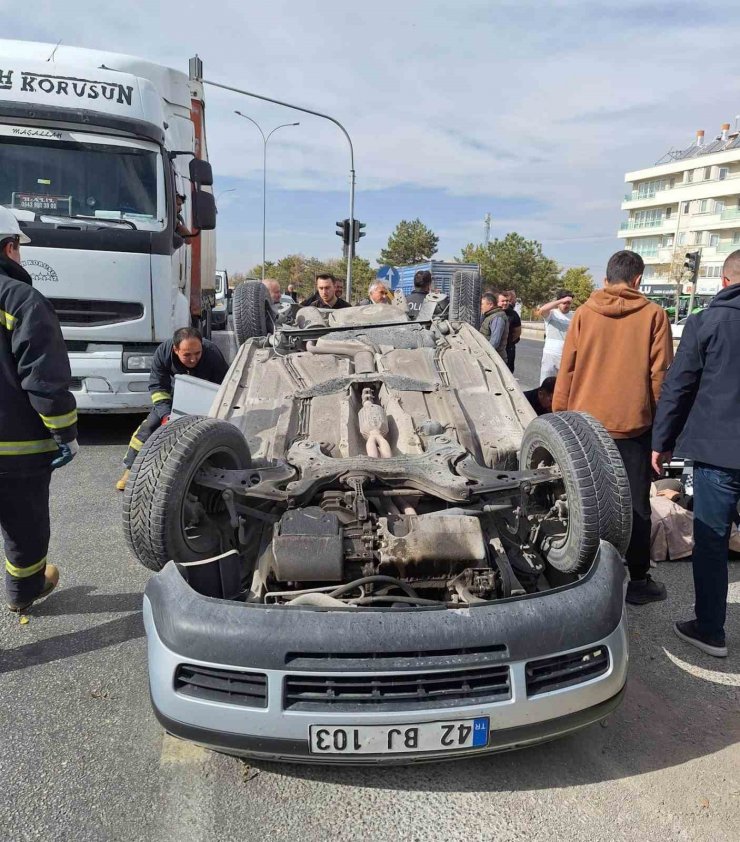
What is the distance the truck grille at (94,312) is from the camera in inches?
276

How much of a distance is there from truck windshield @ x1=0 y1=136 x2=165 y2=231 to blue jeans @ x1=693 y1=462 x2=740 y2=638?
19.9 feet

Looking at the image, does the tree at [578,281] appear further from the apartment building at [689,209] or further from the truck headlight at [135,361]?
the truck headlight at [135,361]

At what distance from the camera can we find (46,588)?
3920mm

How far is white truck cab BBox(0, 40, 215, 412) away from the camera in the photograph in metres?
6.84

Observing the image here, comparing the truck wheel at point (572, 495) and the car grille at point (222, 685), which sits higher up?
the truck wheel at point (572, 495)

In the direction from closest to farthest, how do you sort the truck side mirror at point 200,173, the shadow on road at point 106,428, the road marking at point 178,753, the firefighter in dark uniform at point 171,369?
the road marking at point 178,753, the firefighter in dark uniform at point 171,369, the truck side mirror at point 200,173, the shadow on road at point 106,428

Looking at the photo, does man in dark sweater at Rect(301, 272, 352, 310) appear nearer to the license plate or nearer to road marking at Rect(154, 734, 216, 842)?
road marking at Rect(154, 734, 216, 842)

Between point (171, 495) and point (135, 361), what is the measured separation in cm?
474

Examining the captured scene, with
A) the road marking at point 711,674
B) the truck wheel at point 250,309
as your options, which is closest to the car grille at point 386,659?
the road marking at point 711,674

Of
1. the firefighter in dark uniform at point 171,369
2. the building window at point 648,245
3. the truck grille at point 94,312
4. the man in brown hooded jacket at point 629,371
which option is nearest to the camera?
the man in brown hooded jacket at point 629,371

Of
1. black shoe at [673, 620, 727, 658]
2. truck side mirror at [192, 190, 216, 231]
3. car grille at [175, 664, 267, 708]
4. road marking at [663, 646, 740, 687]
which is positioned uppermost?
truck side mirror at [192, 190, 216, 231]

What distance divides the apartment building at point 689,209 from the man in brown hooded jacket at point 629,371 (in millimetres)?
51041

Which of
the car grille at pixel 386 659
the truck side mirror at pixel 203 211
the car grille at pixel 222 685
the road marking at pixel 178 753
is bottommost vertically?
the road marking at pixel 178 753

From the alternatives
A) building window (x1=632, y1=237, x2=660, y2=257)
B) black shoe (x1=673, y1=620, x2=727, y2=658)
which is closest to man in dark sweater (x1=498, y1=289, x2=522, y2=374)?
black shoe (x1=673, y1=620, x2=727, y2=658)
